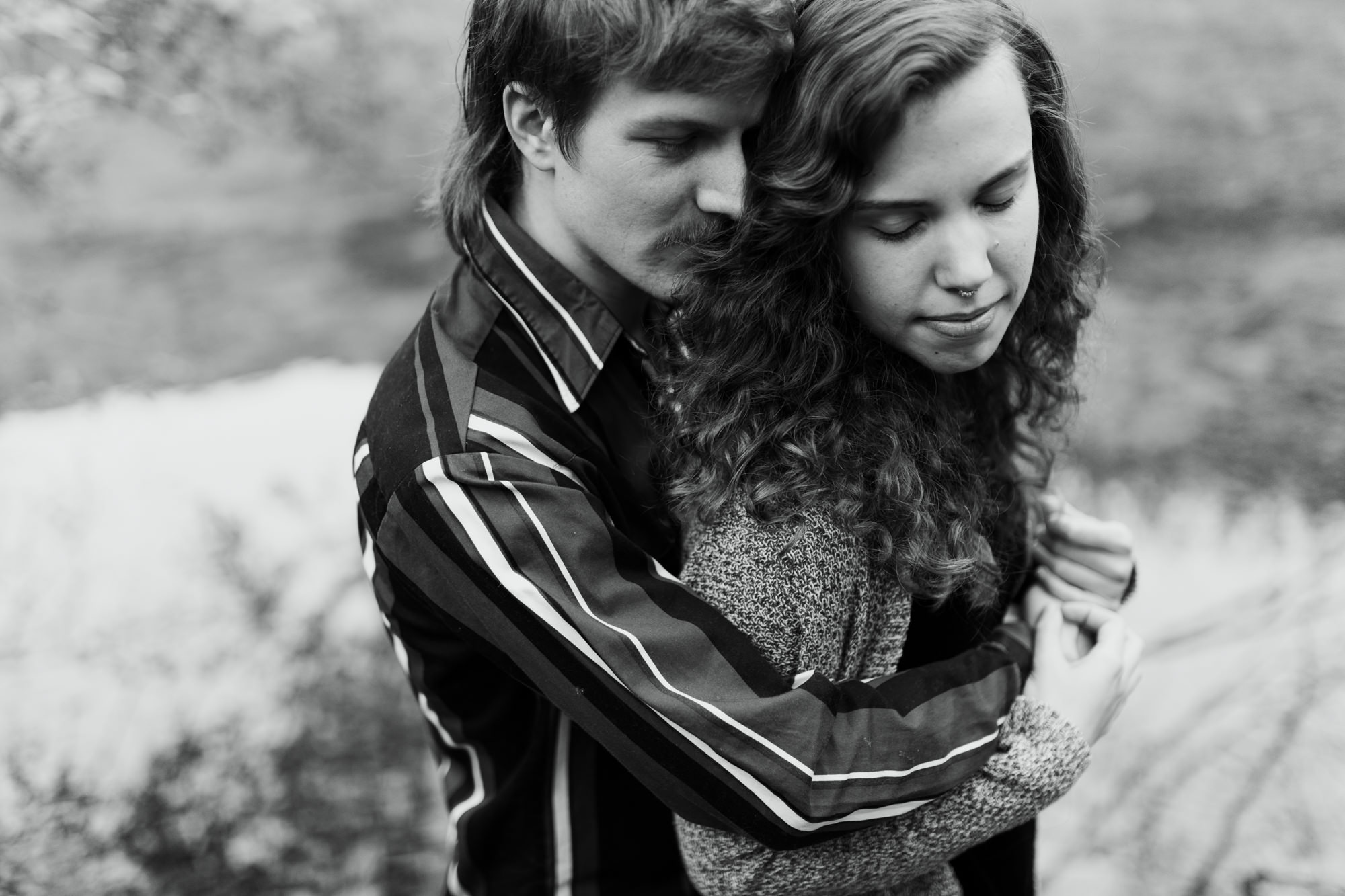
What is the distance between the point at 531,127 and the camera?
62.1 inches

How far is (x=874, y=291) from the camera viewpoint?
1349 mm

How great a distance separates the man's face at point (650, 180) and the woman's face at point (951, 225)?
192 millimetres

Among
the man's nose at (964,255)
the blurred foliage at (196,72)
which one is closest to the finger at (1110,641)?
the man's nose at (964,255)

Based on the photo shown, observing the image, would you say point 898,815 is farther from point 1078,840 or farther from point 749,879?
point 1078,840

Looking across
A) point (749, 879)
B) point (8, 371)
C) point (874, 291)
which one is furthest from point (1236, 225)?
point (8, 371)

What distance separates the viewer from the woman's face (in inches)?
48.9

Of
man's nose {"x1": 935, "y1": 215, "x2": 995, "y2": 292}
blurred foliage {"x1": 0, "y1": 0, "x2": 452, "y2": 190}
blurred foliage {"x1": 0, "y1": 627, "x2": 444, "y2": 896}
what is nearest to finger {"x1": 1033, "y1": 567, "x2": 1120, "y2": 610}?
man's nose {"x1": 935, "y1": 215, "x2": 995, "y2": 292}

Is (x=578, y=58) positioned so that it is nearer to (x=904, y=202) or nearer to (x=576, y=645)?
(x=904, y=202)

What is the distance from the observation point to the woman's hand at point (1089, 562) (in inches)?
66.2

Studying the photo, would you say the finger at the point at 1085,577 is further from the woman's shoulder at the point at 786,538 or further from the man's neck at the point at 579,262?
the man's neck at the point at 579,262

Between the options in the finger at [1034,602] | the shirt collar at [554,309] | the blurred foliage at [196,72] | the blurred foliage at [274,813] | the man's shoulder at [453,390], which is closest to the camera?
the man's shoulder at [453,390]

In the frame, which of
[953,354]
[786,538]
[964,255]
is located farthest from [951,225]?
[786,538]

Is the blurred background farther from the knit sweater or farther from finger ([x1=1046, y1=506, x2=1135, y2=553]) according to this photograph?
the knit sweater

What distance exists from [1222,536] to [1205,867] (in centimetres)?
87
